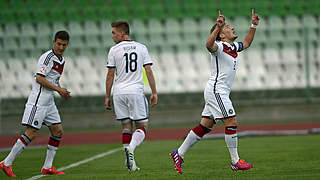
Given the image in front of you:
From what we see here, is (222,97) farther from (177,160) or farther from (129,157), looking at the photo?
(129,157)

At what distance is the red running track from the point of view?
15633 millimetres

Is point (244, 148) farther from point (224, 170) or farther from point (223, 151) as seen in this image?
point (224, 170)

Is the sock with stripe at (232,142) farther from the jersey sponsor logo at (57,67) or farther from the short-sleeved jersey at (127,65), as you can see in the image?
the jersey sponsor logo at (57,67)

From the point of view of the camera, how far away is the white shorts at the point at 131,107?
310 inches

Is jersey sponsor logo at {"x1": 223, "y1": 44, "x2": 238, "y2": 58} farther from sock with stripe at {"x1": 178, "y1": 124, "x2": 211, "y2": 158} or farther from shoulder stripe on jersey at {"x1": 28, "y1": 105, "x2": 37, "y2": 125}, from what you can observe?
shoulder stripe on jersey at {"x1": 28, "y1": 105, "x2": 37, "y2": 125}

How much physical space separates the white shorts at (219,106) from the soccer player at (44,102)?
185 centimetres

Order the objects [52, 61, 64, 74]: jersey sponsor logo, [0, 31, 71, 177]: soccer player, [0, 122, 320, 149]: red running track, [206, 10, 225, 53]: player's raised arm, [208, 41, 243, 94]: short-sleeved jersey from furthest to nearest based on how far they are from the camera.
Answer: [0, 122, 320, 149]: red running track → [52, 61, 64, 74]: jersey sponsor logo → [0, 31, 71, 177]: soccer player → [208, 41, 243, 94]: short-sleeved jersey → [206, 10, 225, 53]: player's raised arm

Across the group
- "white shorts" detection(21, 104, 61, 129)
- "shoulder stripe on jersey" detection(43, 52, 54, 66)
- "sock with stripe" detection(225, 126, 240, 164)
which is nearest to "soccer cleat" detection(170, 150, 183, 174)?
"sock with stripe" detection(225, 126, 240, 164)

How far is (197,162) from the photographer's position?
889cm

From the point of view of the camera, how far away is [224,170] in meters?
7.46

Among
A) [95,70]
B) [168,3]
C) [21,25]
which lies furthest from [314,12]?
[21,25]

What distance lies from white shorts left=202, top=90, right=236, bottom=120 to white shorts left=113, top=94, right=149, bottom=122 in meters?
0.98

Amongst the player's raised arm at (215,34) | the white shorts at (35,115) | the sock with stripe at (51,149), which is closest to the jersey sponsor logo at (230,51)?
the player's raised arm at (215,34)

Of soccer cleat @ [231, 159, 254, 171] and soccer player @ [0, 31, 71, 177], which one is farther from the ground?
soccer player @ [0, 31, 71, 177]
